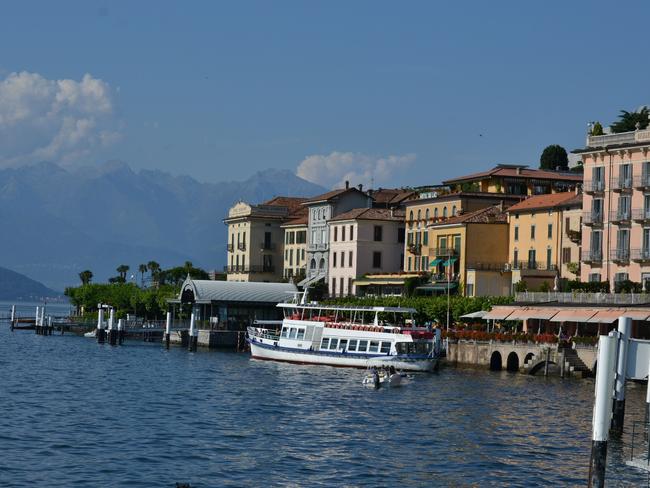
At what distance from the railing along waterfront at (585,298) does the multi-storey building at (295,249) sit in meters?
63.1

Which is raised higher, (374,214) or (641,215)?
(374,214)

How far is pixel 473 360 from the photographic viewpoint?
105 meters

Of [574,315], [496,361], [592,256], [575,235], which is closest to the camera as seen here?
[574,315]

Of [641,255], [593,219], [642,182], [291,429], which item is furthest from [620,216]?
[291,429]

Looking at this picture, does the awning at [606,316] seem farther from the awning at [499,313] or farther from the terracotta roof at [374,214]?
the terracotta roof at [374,214]

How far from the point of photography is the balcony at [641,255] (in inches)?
4104

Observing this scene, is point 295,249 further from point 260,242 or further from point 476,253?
point 476,253

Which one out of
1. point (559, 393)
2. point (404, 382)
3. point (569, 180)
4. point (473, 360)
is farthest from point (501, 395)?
point (569, 180)

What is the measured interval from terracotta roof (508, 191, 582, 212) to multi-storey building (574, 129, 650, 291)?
255 inches

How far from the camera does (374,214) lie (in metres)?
156

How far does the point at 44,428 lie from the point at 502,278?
76402 mm

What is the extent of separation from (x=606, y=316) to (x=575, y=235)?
22134 mm

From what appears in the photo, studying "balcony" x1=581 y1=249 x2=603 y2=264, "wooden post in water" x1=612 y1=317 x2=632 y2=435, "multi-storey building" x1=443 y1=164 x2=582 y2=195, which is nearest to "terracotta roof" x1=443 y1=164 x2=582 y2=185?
"multi-storey building" x1=443 y1=164 x2=582 y2=195

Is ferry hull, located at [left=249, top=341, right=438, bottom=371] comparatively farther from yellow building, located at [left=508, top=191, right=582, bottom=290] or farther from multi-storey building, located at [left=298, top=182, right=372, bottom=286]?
multi-storey building, located at [left=298, top=182, right=372, bottom=286]
